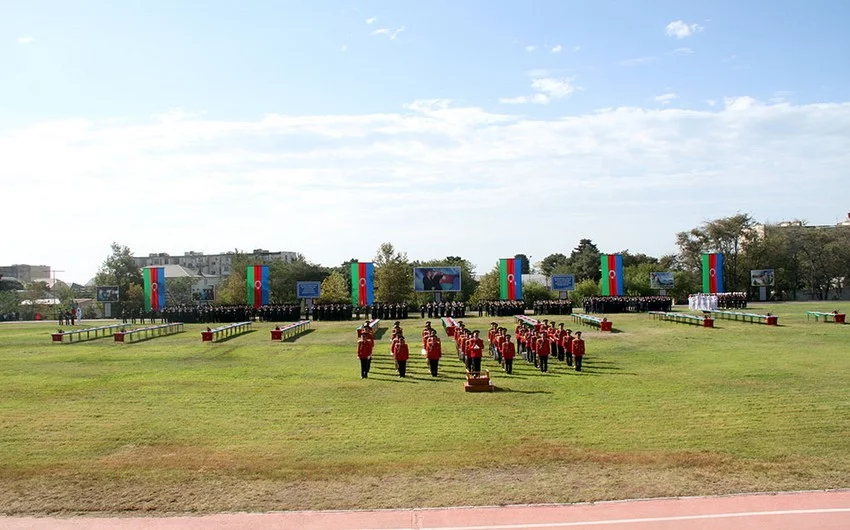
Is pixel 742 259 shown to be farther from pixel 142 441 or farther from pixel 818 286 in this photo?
pixel 142 441

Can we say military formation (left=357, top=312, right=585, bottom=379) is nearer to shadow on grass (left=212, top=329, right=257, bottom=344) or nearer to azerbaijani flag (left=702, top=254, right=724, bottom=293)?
shadow on grass (left=212, top=329, right=257, bottom=344)

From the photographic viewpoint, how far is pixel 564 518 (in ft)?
27.6

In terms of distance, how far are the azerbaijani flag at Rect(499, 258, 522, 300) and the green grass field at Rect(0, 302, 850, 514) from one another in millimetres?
28827

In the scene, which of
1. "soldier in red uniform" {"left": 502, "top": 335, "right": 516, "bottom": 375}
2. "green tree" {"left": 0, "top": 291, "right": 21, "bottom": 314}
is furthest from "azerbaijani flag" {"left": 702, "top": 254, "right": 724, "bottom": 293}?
"green tree" {"left": 0, "top": 291, "right": 21, "bottom": 314}

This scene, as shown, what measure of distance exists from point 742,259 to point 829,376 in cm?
6266

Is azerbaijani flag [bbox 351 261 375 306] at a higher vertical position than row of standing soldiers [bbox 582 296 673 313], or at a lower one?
higher

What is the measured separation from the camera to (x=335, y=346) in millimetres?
29844

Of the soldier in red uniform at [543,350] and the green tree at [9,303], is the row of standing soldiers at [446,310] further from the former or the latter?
the green tree at [9,303]

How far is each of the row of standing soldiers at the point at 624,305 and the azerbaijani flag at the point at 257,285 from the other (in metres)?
23.3

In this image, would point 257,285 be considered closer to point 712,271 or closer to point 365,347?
point 365,347

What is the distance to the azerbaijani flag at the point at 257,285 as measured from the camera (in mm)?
50188

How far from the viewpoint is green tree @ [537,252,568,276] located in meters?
115

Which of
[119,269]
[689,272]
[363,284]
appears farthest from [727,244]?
[119,269]

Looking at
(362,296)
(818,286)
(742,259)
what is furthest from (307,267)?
(818,286)
